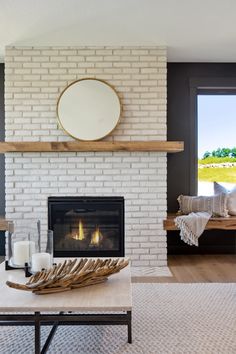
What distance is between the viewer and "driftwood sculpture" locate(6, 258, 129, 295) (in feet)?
6.26

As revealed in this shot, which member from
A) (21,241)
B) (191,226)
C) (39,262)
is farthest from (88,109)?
(39,262)

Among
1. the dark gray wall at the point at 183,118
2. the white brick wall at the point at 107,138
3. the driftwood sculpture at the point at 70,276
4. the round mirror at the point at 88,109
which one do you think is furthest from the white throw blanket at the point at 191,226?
the driftwood sculpture at the point at 70,276

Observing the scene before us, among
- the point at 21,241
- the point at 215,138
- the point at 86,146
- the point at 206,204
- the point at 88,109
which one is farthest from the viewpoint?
the point at 215,138

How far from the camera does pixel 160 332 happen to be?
7.50 ft

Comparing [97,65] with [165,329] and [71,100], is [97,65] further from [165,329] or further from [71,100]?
[165,329]

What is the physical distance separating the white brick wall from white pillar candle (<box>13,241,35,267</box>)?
1.65 m

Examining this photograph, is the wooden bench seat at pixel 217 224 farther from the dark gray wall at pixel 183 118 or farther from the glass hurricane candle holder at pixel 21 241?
the glass hurricane candle holder at pixel 21 241

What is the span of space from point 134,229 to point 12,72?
217 centimetres

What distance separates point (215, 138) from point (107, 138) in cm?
156

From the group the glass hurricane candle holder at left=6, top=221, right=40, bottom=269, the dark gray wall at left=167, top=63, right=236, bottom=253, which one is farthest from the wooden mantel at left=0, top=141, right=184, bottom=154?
the glass hurricane candle holder at left=6, top=221, right=40, bottom=269

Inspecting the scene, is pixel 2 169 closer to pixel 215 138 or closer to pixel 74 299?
pixel 215 138

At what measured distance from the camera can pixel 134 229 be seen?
13.1 feet

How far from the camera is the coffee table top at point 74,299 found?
→ 5.70 ft

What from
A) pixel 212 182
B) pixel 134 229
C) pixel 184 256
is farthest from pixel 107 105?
pixel 184 256
